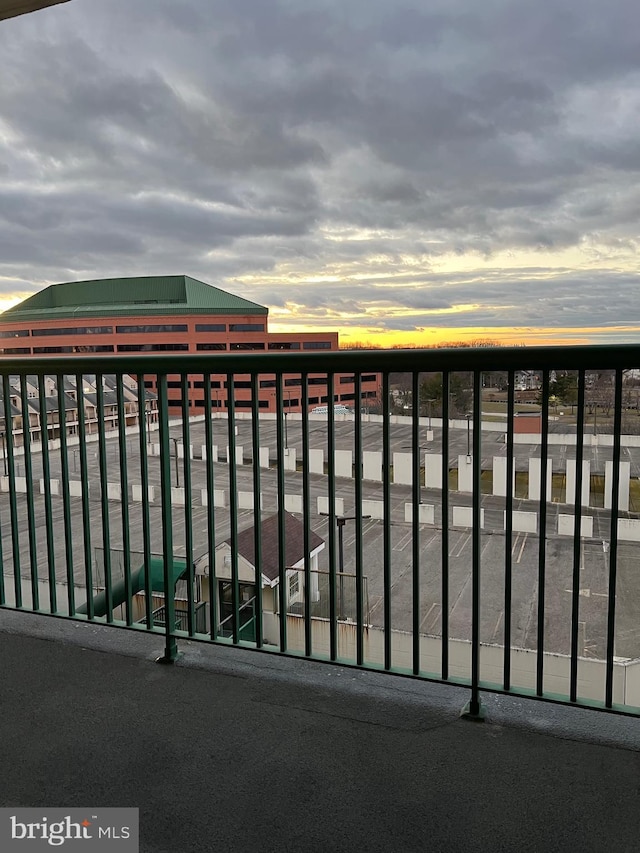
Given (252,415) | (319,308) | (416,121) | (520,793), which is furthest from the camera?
(416,121)

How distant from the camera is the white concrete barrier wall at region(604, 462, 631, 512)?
151 centimetres

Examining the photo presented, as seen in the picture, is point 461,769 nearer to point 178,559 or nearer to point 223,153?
point 178,559

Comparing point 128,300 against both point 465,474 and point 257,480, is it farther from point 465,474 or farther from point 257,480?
point 465,474

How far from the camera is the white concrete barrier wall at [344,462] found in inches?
70.4

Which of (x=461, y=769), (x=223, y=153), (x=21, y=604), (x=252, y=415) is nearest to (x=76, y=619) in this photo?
(x=21, y=604)

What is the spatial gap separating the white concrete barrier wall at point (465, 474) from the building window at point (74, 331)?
764 cm

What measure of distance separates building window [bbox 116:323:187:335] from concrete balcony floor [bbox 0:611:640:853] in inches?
249

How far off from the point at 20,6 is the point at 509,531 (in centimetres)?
256

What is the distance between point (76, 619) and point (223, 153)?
14.8m

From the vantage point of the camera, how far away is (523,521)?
1.80 meters

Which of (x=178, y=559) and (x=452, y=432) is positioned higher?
(x=452, y=432)

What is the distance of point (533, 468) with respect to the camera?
1.56 meters

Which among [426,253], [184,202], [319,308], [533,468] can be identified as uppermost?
[184,202]

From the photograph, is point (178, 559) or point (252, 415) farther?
point (178, 559)
